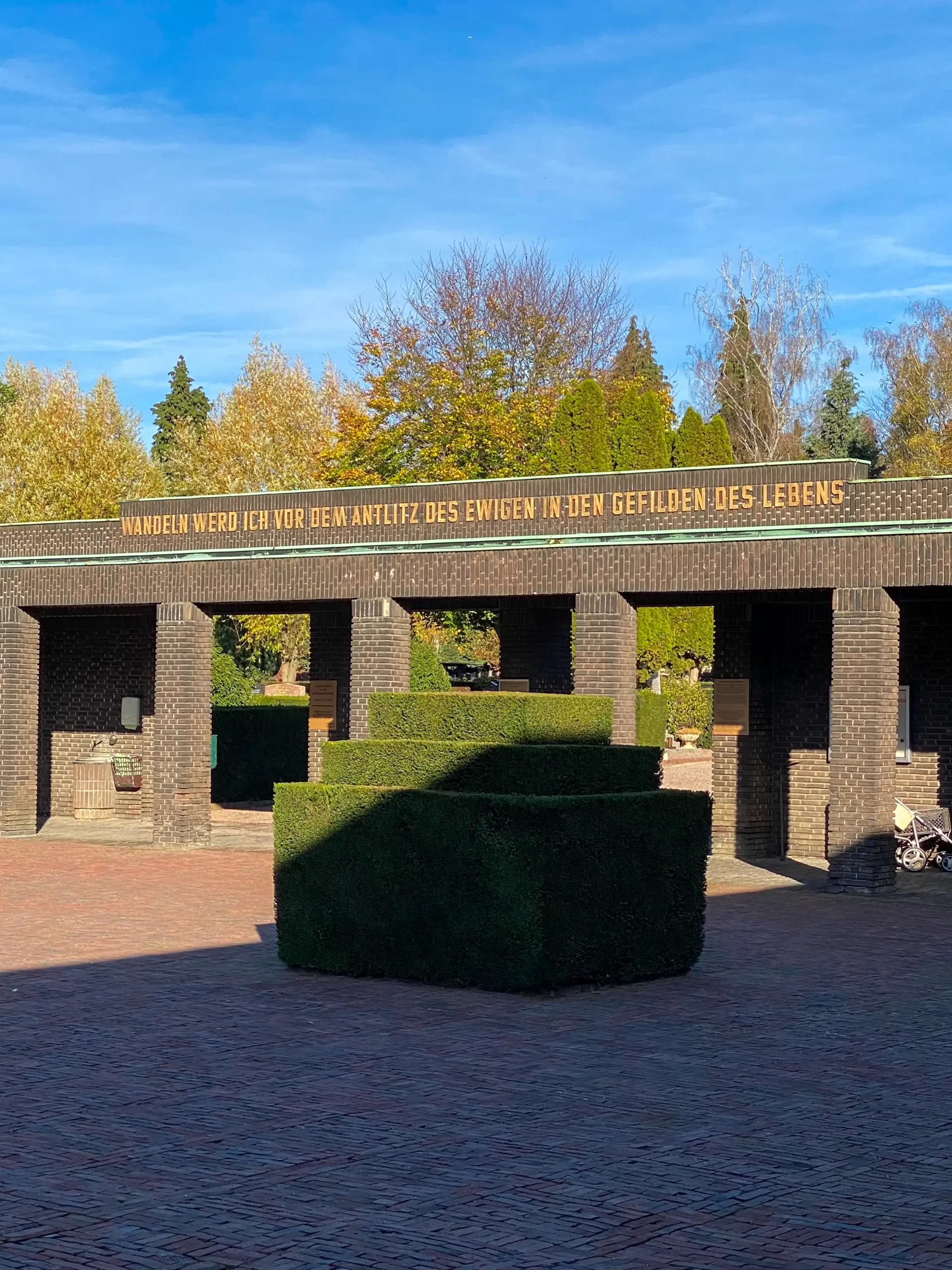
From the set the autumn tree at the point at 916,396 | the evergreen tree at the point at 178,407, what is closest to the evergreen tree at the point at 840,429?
the autumn tree at the point at 916,396

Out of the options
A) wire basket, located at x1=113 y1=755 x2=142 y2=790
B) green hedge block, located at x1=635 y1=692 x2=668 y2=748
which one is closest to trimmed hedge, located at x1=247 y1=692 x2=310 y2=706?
green hedge block, located at x1=635 y1=692 x2=668 y2=748

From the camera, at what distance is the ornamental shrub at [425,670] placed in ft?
153

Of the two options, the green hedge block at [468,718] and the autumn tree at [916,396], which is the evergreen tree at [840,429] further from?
the green hedge block at [468,718]

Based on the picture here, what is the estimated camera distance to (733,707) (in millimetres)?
24703

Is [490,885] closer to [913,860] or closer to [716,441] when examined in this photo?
[913,860]

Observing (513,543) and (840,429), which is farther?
(840,429)

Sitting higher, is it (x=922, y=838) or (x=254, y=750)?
(x=254, y=750)

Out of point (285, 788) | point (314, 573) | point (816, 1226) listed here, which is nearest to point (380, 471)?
point (314, 573)

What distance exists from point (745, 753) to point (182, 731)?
8379 mm

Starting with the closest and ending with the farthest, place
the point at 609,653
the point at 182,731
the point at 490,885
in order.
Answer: the point at 490,885
the point at 609,653
the point at 182,731

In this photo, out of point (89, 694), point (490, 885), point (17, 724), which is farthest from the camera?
point (89, 694)

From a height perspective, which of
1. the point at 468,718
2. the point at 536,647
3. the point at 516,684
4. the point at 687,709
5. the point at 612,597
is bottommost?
the point at 687,709

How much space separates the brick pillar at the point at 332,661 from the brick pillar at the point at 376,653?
508cm

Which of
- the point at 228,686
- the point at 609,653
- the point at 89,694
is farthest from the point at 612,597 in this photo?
the point at 228,686
